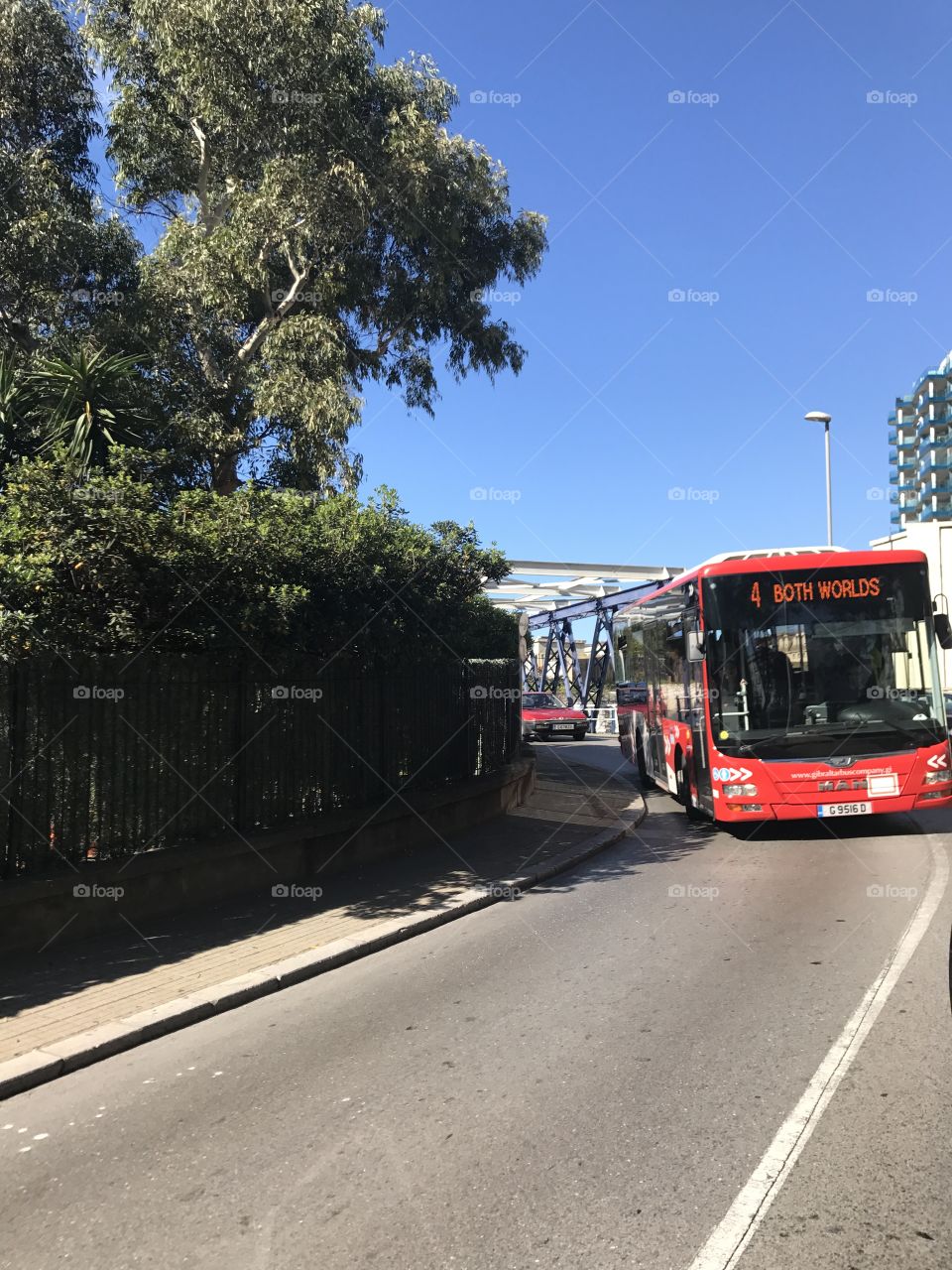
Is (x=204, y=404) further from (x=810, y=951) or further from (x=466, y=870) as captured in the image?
(x=810, y=951)

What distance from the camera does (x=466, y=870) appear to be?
33.1 ft

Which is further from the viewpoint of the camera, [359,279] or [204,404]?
[359,279]

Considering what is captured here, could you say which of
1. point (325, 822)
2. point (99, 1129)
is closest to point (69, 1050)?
point (99, 1129)

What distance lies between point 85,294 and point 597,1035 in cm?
1356

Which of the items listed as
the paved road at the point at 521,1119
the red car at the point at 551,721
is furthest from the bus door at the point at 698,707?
the red car at the point at 551,721

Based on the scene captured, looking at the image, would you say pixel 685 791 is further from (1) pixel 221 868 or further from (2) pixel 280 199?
(2) pixel 280 199

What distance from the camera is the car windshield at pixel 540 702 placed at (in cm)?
3528

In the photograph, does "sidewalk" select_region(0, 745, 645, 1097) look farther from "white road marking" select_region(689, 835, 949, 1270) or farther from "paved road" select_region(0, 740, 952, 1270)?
"white road marking" select_region(689, 835, 949, 1270)

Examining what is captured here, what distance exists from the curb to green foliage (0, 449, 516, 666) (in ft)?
9.66

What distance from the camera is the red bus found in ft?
35.8

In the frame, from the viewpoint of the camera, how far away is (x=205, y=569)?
8.20 metres

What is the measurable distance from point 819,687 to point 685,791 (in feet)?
11.1


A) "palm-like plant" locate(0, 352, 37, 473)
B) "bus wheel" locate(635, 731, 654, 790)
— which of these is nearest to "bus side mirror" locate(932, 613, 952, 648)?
"bus wheel" locate(635, 731, 654, 790)

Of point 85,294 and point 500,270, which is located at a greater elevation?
point 500,270
